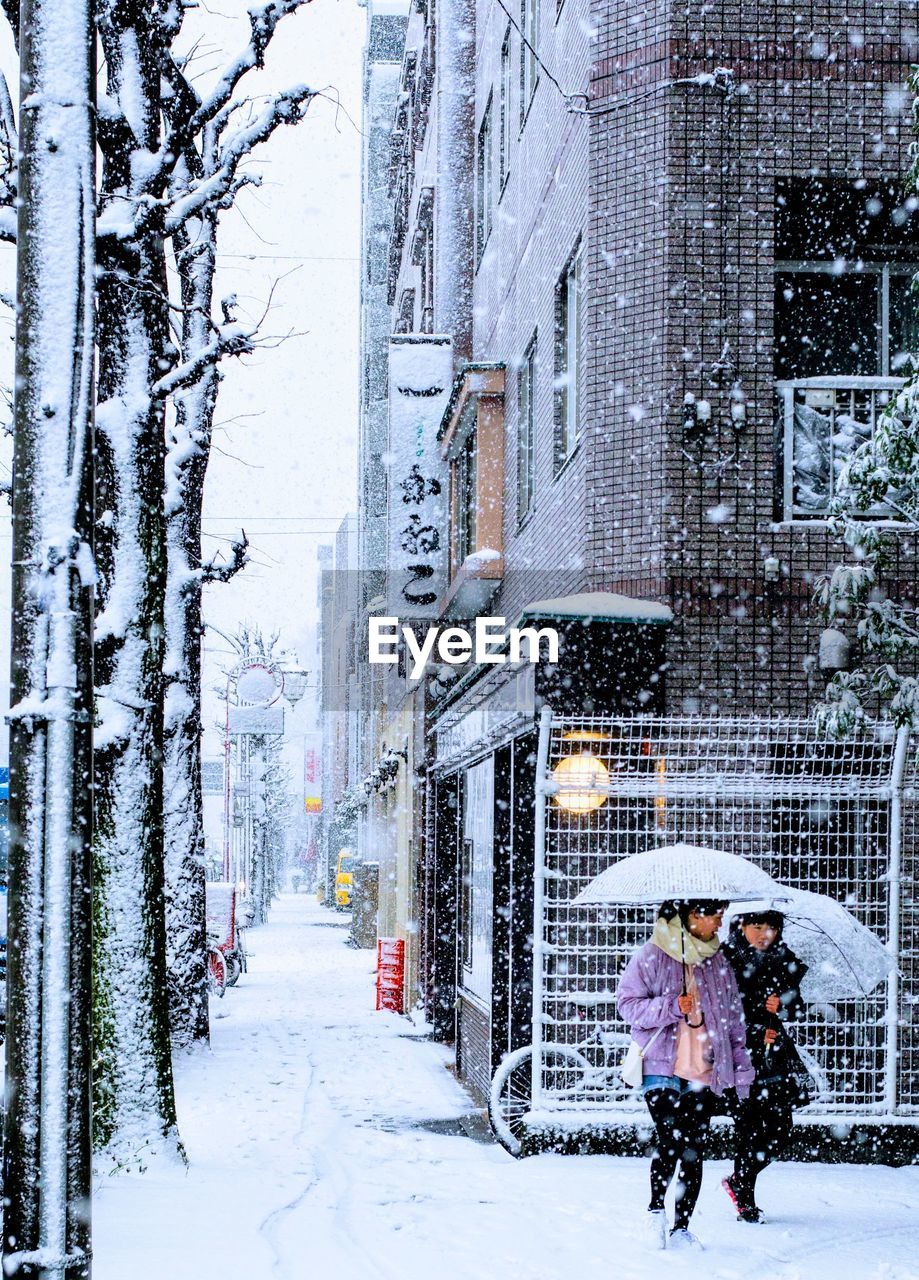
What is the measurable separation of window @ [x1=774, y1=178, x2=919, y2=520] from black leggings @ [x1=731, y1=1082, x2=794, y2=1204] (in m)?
4.82

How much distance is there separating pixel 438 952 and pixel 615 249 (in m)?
11.1

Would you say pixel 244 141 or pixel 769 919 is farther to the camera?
pixel 244 141

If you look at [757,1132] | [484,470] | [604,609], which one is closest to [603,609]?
[604,609]

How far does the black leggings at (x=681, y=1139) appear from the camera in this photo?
26.4 ft

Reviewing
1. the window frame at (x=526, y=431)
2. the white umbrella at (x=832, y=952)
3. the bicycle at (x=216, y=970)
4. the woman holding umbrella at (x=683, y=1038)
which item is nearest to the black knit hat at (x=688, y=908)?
the woman holding umbrella at (x=683, y=1038)

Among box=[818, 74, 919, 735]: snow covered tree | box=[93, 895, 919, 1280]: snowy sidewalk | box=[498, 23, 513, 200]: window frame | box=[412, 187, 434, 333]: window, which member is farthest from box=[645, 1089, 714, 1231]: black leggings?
box=[412, 187, 434, 333]: window

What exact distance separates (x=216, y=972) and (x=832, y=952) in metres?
18.2

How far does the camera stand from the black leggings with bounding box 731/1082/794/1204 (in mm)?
8695

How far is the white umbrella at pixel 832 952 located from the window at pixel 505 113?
1119 cm

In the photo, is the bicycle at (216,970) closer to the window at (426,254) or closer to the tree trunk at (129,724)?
the window at (426,254)

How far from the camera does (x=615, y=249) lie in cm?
1240

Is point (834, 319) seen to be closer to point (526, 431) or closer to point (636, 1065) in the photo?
point (526, 431)

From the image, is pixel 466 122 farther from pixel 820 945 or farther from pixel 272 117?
pixel 820 945

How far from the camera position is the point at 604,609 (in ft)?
37.4
